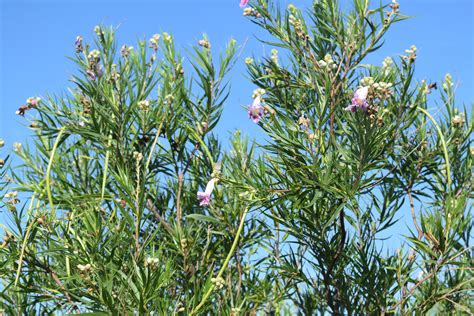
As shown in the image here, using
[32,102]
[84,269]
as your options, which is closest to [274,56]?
[32,102]

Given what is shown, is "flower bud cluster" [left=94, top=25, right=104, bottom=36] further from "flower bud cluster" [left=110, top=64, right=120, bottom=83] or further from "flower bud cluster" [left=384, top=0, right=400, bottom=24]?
"flower bud cluster" [left=384, top=0, right=400, bottom=24]

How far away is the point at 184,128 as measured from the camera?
6.65 feet

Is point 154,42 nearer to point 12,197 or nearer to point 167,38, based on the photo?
point 167,38

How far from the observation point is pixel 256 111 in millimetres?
1692

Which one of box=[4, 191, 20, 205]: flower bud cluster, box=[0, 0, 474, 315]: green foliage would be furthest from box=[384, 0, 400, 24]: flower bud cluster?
box=[4, 191, 20, 205]: flower bud cluster

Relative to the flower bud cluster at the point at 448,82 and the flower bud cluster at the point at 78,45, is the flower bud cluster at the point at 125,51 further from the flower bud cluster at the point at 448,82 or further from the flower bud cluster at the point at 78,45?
the flower bud cluster at the point at 448,82

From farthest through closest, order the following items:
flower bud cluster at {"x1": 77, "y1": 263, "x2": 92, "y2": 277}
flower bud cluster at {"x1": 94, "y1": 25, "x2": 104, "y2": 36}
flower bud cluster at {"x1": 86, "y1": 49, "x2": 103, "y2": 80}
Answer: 1. flower bud cluster at {"x1": 94, "y1": 25, "x2": 104, "y2": 36}
2. flower bud cluster at {"x1": 86, "y1": 49, "x2": 103, "y2": 80}
3. flower bud cluster at {"x1": 77, "y1": 263, "x2": 92, "y2": 277}

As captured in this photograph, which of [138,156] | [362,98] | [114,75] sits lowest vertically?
[138,156]

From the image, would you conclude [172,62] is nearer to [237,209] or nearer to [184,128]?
[184,128]

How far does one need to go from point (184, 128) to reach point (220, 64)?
0.23 meters

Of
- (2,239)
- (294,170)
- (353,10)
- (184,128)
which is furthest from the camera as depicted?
(184,128)

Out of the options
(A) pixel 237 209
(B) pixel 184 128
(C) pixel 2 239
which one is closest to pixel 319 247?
(A) pixel 237 209

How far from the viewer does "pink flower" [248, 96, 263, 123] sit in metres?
1.69

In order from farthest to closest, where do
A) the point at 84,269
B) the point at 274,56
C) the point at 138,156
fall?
the point at 274,56, the point at 138,156, the point at 84,269
